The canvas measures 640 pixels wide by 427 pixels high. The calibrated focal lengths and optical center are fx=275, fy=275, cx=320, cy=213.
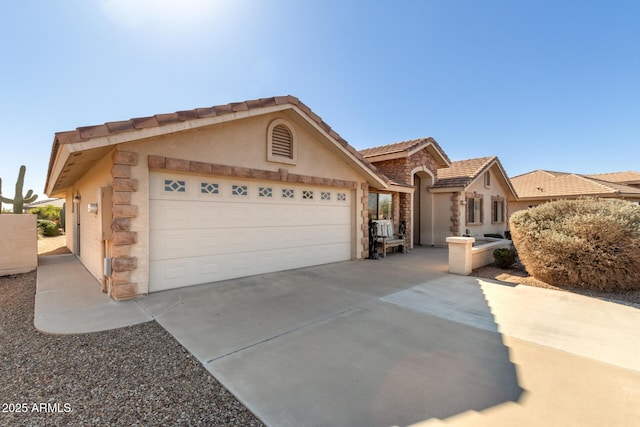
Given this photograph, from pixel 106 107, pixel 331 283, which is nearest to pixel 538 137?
pixel 331 283

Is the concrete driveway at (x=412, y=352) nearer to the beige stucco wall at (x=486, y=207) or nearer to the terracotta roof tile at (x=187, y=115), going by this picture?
the terracotta roof tile at (x=187, y=115)

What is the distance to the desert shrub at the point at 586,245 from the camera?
6.27 m

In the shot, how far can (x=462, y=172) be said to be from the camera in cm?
1612

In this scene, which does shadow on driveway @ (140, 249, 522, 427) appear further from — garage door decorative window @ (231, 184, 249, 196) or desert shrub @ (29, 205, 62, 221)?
desert shrub @ (29, 205, 62, 221)

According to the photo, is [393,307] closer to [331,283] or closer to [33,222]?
[331,283]

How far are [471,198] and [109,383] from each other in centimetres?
1724

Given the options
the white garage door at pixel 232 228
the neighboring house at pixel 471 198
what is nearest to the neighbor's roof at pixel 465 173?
the neighboring house at pixel 471 198

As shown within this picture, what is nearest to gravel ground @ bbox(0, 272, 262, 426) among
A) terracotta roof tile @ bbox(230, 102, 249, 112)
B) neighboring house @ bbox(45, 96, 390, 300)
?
neighboring house @ bbox(45, 96, 390, 300)

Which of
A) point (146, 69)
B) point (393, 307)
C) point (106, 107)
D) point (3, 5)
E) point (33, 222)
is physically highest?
point (3, 5)

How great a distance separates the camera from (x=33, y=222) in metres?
8.73

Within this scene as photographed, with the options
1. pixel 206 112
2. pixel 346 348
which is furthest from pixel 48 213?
pixel 346 348

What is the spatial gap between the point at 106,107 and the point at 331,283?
9.88m

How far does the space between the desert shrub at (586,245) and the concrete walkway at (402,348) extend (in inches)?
40.2

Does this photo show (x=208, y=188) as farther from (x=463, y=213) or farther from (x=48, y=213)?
(x=48, y=213)
